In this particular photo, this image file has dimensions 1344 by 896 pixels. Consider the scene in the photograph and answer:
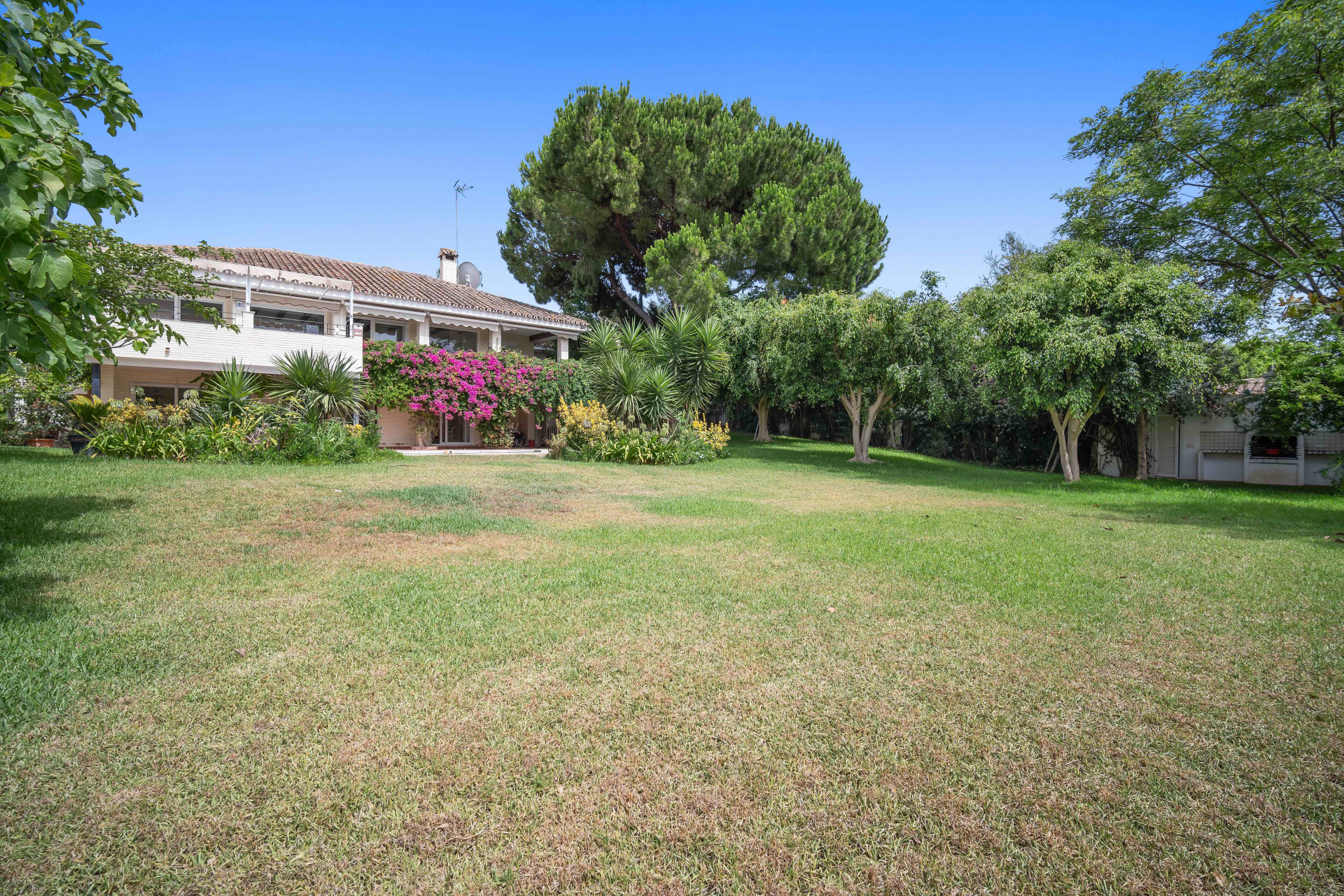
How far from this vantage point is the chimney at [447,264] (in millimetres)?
28547

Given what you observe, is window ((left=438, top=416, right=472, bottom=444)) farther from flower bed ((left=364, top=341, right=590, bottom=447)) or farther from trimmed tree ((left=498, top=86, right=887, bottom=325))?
trimmed tree ((left=498, top=86, right=887, bottom=325))

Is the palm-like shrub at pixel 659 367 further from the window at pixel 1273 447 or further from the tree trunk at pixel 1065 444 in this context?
the window at pixel 1273 447

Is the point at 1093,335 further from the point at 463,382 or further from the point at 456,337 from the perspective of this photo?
the point at 456,337

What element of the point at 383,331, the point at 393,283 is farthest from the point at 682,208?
the point at 383,331

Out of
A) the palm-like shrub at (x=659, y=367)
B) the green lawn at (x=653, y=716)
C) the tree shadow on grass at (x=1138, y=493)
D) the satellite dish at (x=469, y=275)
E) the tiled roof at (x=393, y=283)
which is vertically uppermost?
the satellite dish at (x=469, y=275)

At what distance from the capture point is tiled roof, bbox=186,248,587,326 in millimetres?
22406

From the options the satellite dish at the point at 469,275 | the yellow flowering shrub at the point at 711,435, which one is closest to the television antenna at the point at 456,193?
the satellite dish at the point at 469,275

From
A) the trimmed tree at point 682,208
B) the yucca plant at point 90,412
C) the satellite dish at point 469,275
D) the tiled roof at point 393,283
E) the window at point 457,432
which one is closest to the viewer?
the yucca plant at point 90,412

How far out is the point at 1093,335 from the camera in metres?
13.6

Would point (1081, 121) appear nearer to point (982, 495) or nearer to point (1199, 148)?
point (1199, 148)

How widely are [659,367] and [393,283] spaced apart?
12136 millimetres

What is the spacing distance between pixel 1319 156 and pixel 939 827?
17961 mm

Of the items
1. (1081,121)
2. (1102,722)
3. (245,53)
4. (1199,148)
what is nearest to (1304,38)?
(1199,148)

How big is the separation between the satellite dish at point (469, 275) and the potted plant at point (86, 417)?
57.3ft
